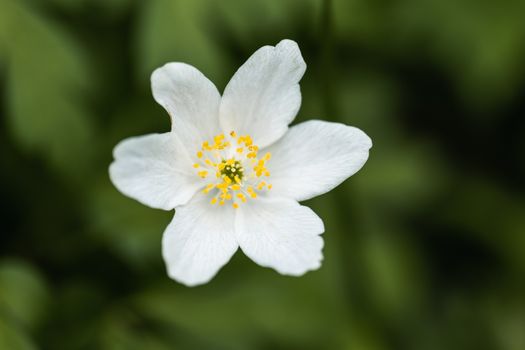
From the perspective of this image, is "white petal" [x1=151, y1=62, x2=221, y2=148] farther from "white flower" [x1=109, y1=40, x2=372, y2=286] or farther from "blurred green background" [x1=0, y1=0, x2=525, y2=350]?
"blurred green background" [x1=0, y1=0, x2=525, y2=350]

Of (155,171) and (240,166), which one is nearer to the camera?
(155,171)

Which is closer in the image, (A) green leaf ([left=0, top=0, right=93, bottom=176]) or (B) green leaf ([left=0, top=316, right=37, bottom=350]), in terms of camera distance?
(B) green leaf ([left=0, top=316, right=37, bottom=350])

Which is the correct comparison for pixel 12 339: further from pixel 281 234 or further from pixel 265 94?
pixel 265 94

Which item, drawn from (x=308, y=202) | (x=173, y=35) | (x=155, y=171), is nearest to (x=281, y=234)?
(x=155, y=171)

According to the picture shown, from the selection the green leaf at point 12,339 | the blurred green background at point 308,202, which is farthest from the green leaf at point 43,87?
the green leaf at point 12,339

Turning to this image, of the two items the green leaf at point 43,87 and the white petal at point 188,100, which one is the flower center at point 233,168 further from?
the green leaf at point 43,87

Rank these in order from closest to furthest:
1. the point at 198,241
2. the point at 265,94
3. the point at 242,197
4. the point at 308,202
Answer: the point at 198,241 < the point at 265,94 < the point at 242,197 < the point at 308,202

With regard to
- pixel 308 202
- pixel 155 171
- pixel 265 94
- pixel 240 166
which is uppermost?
pixel 265 94

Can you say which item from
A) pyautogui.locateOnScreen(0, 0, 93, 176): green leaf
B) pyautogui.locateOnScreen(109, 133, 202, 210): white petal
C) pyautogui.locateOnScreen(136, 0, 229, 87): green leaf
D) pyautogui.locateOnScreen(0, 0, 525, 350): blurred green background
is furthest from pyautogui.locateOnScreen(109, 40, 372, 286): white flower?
pyautogui.locateOnScreen(0, 0, 93, 176): green leaf
